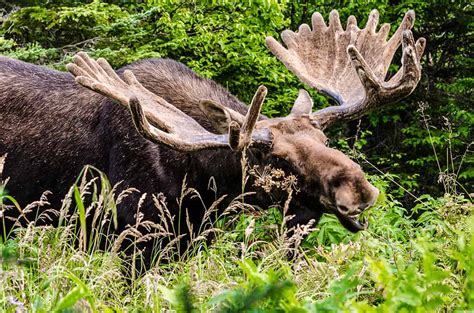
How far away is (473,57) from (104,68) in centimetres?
976

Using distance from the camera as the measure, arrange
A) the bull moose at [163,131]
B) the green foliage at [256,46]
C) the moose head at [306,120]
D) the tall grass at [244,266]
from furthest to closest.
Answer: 1. the green foliage at [256,46]
2. the bull moose at [163,131]
3. the moose head at [306,120]
4. the tall grass at [244,266]

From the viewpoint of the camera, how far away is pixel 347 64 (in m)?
7.34

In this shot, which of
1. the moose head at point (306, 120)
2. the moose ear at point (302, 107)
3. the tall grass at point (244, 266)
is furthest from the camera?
the moose ear at point (302, 107)

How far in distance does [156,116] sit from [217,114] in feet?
1.39

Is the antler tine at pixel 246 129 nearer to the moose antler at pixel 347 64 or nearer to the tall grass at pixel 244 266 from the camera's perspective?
the tall grass at pixel 244 266

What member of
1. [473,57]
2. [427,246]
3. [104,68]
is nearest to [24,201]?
[104,68]

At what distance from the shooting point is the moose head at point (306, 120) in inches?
202

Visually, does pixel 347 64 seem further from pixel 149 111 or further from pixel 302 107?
pixel 149 111

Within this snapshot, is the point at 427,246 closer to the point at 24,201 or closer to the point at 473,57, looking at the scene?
the point at 24,201

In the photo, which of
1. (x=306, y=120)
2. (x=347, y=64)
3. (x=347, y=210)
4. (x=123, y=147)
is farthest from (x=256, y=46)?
(x=347, y=210)

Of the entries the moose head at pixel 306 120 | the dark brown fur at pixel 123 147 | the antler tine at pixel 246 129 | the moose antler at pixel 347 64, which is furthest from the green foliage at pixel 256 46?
the antler tine at pixel 246 129

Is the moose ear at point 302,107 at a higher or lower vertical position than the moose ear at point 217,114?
lower

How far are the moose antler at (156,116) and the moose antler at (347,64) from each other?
821mm

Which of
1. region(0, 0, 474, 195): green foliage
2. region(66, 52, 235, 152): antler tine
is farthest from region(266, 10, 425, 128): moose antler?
region(0, 0, 474, 195): green foliage
